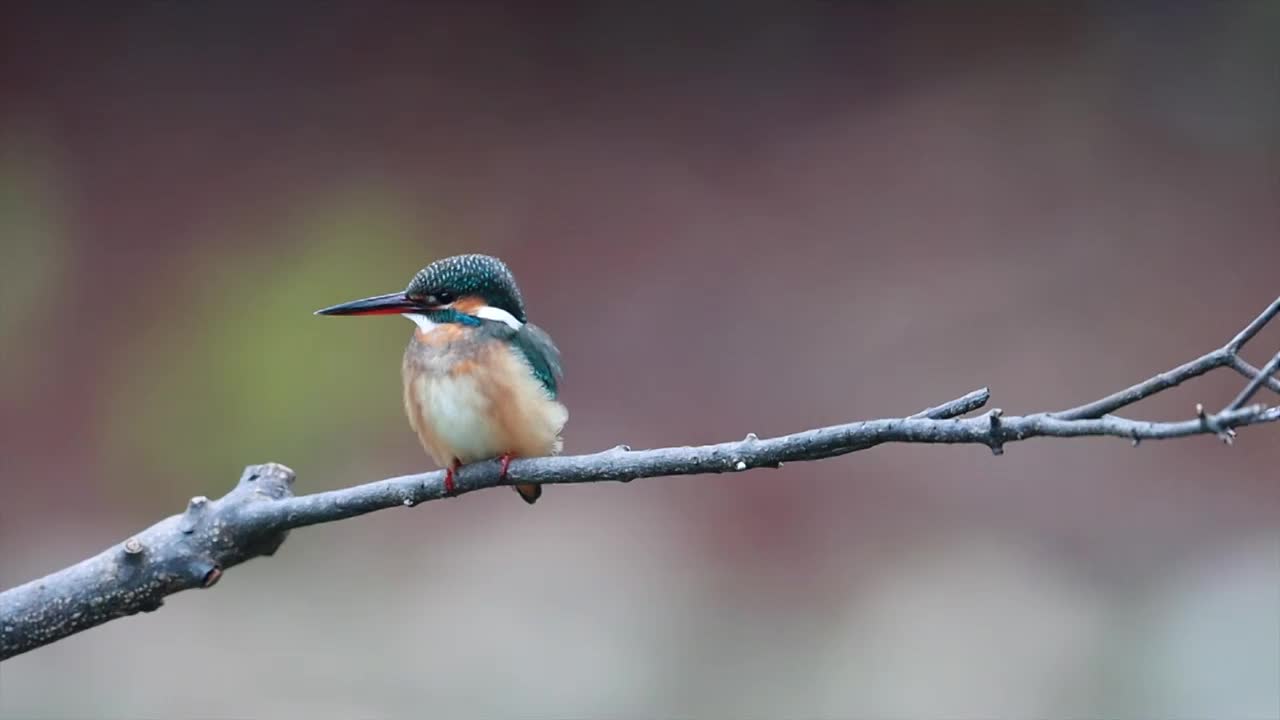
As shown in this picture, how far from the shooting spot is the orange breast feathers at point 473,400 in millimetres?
1338

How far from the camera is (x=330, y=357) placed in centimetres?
295

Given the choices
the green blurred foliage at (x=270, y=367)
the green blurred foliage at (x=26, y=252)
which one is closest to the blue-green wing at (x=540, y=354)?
the green blurred foliage at (x=270, y=367)

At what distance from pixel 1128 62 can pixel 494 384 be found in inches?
80.3

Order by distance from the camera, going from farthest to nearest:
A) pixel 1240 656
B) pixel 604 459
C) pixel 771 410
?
pixel 771 410
pixel 1240 656
pixel 604 459

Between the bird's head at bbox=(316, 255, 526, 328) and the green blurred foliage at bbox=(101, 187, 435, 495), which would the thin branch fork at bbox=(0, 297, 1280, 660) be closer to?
the bird's head at bbox=(316, 255, 526, 328)

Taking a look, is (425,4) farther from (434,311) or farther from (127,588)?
(127,588)

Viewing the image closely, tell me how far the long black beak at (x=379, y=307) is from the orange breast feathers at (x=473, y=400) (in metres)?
0.05

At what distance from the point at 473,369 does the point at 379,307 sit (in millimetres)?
124

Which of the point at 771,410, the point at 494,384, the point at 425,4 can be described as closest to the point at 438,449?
the point at 494,384

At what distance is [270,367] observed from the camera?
9.66 feet

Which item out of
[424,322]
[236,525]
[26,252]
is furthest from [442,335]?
[26,252]

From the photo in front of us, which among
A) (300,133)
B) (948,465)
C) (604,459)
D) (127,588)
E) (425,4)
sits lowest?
(127,588)

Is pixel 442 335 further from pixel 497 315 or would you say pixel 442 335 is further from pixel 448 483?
pixel 448 483

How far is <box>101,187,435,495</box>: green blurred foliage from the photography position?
9.62ft
